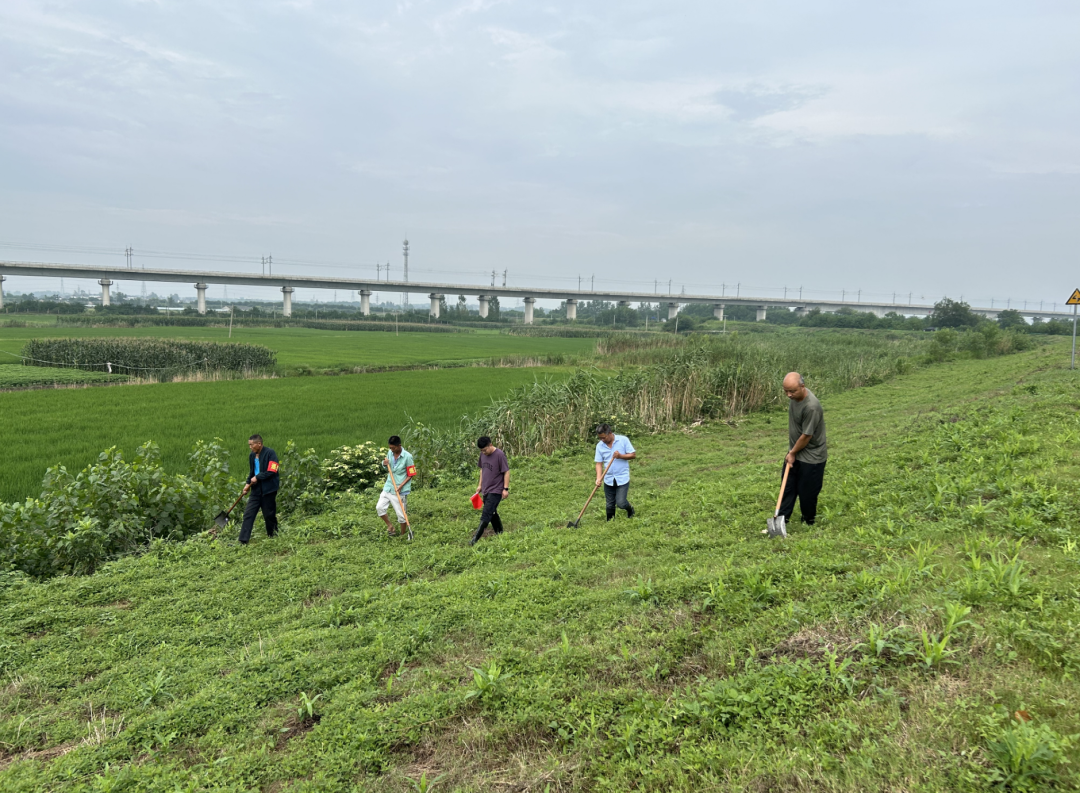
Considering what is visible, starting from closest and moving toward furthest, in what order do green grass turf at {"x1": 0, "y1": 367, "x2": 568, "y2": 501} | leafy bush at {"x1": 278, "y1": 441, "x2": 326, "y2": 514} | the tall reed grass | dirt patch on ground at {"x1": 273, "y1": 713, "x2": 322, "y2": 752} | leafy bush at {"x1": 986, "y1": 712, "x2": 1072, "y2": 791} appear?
1. leafy bush at {"x1": 986, "y1": 712, "x2": 1072, "y2": 791}
2. dirt patch on ground at {"x1": 273, "y1": 713, "x2": 322, "y2": 752}
3. leafy bush at {"x1": 278, "y1": 441, "x2": 326, "y2": 514}
4. green grass turf at {"x1": 0, "y1": 367, "x2": 568, "y2": 501}
5. the tall reed grass

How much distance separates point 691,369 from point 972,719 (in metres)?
15.4

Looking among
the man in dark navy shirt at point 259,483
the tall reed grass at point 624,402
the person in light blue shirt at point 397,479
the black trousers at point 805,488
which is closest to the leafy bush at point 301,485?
the man in dark navy shirt at point 259,483

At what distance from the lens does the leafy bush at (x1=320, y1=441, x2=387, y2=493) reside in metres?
11.1

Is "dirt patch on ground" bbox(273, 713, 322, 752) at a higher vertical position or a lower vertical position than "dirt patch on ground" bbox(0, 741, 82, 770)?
higher

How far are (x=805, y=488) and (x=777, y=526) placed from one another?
1.99ft

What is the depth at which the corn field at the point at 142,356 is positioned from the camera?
3169cm

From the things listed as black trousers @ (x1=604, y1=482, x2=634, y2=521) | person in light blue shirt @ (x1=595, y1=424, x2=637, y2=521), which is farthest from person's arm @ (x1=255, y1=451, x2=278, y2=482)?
black trousers @ (x1=604, y1=482, x2=634, y2=521)

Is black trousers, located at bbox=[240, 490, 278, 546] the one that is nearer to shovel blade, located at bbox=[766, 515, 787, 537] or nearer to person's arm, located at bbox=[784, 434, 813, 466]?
shovel blade, located at bbox=[766, 515, 787, 537]

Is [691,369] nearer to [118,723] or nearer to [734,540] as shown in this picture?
[734,540]

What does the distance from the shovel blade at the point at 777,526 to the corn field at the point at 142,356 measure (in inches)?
1237

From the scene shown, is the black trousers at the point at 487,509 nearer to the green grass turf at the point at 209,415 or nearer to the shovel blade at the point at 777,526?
the shovel blade at the point at 777,526

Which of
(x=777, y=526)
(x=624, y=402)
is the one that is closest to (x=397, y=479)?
(x=777, y=526)

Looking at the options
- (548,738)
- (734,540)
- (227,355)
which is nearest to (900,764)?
(548,738)

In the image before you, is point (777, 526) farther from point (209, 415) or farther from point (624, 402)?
point (209, 415)
